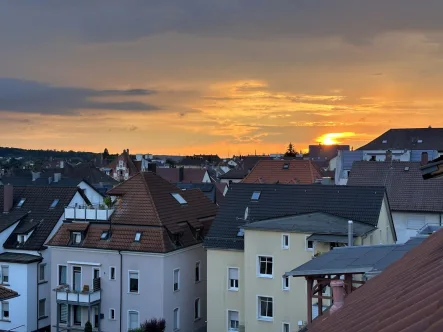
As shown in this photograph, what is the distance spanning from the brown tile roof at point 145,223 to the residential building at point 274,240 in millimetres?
2963

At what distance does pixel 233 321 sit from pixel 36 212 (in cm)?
1557

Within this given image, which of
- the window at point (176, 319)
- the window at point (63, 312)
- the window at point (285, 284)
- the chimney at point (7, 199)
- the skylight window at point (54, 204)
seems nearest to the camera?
the window at point (285, 284)

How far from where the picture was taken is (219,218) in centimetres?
3088

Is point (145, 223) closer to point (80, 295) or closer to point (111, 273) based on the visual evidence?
point (111, 273)

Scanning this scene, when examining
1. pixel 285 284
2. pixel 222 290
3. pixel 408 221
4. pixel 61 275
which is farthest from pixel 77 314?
pixel 408 221

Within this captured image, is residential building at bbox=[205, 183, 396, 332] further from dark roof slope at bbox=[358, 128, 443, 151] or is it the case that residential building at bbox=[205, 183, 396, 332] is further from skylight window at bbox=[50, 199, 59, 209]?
dark roof slope at bbox=[358, 128, 443, 151]

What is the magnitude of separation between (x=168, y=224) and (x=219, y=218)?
10.1ft

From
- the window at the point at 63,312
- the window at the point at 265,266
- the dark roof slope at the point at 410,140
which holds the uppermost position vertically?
the dark roof slope at the point at 410,140

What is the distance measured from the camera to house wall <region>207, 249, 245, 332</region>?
29.3 meters

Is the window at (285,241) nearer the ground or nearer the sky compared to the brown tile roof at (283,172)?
nearer the ground

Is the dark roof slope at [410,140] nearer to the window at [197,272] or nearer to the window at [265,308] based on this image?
the window at [197,272]

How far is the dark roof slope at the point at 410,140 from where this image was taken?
278 ft

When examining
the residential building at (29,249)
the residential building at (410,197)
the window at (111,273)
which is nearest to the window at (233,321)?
the window at (111,273)

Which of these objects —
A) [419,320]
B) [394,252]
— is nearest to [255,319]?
[394,252]
